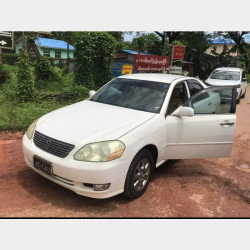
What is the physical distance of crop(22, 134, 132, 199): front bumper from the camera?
3.05 m

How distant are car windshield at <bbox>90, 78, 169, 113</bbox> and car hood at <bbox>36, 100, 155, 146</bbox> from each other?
0.65 ft

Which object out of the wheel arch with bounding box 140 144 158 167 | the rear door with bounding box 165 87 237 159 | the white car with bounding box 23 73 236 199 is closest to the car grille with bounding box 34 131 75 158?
the white car with bounding box 23 73 236 199

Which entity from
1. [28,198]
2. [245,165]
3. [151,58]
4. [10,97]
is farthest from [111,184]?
[151,58]

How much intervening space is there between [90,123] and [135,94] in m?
1.19

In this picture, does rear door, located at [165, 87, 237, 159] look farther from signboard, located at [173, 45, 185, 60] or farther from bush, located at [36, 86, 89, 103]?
signboard, located at [173, 45, 185, 60]

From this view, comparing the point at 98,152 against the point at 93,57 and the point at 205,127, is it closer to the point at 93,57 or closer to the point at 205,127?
the point at 205,127

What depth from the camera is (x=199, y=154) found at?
4297 millimetres

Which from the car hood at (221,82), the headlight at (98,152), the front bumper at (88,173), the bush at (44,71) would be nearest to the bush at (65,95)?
the bush at (44,71)

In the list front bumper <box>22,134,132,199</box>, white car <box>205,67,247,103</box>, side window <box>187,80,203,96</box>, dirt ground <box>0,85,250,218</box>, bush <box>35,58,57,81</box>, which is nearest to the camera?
front bumper <box>22,134,132,199</box>

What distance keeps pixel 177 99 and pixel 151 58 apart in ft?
22.7

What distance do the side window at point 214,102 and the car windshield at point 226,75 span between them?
31.5 ft

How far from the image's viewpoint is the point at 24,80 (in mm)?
8734

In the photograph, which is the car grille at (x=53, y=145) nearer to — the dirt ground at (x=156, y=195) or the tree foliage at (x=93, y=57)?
the dirt ground at (x=156, y=195)

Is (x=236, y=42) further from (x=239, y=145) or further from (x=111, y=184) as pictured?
(x=111, y=184)
